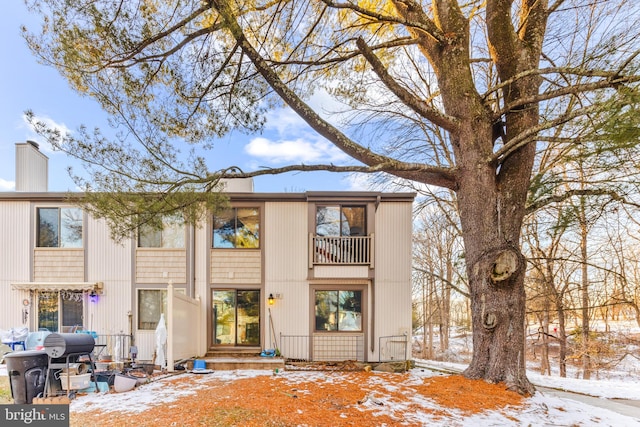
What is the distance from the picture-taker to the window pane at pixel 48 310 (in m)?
9.22

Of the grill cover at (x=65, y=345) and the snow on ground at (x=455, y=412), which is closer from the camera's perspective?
the snow on ground at (x=455, y=412)

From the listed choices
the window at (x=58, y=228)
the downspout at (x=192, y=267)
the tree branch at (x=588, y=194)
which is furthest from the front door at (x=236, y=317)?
the tree branch at (x=588, y=194)

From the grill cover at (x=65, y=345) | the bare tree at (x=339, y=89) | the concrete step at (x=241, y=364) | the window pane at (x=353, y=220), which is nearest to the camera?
the bare tree at (x=339, y=89)

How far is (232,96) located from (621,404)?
30.3 feet

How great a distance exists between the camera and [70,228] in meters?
9.55

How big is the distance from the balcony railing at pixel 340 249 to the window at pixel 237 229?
6.18 feet

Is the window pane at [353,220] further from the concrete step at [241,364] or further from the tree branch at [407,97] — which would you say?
the tree branch at [407,97]

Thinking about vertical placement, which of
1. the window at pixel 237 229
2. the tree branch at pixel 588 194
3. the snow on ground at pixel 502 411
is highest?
the tree branch at pixel 588 194

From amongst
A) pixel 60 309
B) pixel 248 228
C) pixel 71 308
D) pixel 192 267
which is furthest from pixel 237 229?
pixel 60 309

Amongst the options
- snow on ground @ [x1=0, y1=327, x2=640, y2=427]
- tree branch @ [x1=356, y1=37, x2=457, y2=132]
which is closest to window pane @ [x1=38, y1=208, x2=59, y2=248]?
snow on ground @ [x1=0, y1=327, x2=640, y2=427]

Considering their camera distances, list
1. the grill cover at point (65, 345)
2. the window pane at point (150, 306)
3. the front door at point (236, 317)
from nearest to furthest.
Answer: the grill cover at point (65, 345), the window pane at point (150, 306), the front door at point (236, 317)

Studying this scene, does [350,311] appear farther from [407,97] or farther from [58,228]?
[58,228]

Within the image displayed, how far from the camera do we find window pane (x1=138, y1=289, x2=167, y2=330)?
30.6 feet

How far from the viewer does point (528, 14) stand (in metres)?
5.70
